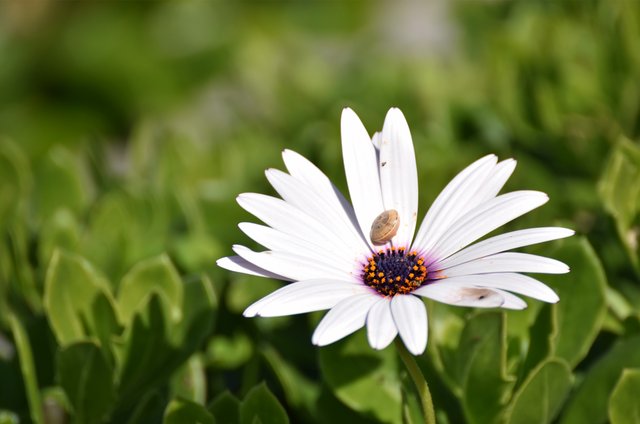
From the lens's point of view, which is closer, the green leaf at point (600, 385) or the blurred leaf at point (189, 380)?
the green leaf at point (600, 385)

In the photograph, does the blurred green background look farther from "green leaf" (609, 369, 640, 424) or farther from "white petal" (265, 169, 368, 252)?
"white petal" (265, 169, 368, 252)

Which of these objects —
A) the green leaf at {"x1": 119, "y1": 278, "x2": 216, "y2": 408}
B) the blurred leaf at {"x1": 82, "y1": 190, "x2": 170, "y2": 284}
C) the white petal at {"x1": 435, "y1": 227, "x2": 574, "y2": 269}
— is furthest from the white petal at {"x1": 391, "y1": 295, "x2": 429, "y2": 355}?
the blurred leaf at {"x1": 82, "y1": 190, "x2": 170, "y2": 284}

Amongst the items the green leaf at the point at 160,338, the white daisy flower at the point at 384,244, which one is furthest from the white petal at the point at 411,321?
the green leaf at the point at 160,338

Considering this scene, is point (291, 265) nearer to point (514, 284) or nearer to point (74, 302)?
point (514, 284)

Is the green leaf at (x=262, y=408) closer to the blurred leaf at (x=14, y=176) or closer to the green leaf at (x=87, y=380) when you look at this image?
the green leaf at (x=87, y=380)

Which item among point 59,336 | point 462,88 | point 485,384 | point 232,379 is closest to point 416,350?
point 485,384

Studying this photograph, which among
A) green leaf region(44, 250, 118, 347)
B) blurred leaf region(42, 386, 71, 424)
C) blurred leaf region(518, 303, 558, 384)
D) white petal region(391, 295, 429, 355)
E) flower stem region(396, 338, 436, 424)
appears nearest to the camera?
white petal region(391, 295, 429, 355)

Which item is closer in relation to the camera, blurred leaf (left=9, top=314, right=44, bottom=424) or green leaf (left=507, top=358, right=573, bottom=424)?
green leaf (left=507, top=358, right=573, bottom=424)

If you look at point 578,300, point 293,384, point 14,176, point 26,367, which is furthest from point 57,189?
point 578,300
